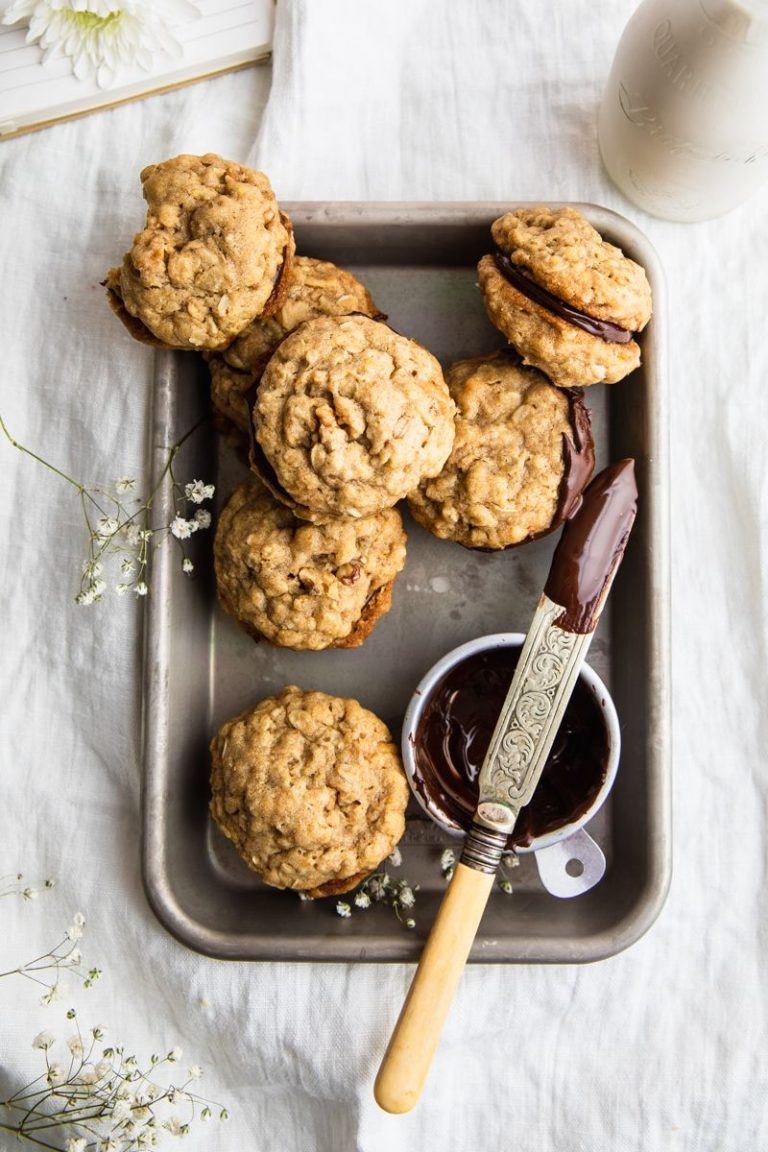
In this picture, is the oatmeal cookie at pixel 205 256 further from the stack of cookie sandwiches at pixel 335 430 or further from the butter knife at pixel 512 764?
the butter knife at pixel 512 764

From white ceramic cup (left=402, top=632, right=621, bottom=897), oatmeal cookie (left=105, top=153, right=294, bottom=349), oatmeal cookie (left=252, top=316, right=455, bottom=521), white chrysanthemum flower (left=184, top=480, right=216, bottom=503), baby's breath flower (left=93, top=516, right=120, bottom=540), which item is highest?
oatmeal cookie (left=105, top=153, right=294, bottom=349)

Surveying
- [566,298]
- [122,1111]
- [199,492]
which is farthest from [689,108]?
[122,1111]

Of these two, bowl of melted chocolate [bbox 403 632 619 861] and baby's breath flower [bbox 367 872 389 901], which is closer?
bowl of melted chocolate [bbox 403 632 619 861]

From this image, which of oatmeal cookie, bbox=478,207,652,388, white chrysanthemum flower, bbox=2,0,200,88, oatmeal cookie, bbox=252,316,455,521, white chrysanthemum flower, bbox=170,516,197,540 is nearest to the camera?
oatmeal cookie, bbox=252,316,455,521

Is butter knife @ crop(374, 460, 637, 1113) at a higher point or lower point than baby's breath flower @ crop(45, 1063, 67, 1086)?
higher

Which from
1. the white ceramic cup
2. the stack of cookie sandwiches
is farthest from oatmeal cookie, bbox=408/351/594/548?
the white ceramic cup

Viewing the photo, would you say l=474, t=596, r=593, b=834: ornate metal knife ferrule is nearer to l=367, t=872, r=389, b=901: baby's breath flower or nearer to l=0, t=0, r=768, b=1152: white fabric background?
l=367, t=872, r=389, b=901: baby's breath flower

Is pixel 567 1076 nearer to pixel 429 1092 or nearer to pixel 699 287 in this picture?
pixel 429 1092
